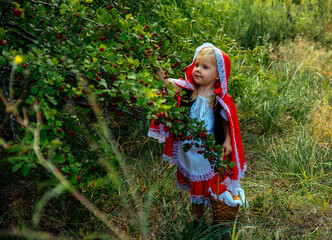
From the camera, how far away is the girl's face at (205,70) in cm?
245

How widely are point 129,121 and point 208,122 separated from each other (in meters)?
1.67

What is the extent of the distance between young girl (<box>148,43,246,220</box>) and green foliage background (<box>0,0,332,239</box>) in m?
0.20

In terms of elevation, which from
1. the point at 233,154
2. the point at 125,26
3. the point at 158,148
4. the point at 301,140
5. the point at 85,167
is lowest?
the point at 158,148

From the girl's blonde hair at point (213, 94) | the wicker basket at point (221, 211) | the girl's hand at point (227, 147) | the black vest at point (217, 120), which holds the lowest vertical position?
the wicker basket at point (221, 211)

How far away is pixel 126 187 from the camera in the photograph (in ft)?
9.82

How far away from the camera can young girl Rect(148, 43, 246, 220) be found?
246 cm

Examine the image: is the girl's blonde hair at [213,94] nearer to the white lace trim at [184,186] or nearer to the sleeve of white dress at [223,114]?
the sleeve of white dress at [223,114]

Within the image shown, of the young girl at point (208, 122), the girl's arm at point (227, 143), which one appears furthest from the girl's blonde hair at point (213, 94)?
the girl's arm at point (227, 143)

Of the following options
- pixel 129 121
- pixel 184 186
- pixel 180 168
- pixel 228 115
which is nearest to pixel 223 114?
pixel 228 115

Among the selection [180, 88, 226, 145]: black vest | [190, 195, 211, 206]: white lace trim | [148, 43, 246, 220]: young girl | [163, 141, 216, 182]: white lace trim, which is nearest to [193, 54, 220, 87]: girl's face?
[148, 43, 246, 220]: young girl

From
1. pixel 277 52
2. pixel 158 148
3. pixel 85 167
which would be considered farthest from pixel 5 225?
pixel 277 52

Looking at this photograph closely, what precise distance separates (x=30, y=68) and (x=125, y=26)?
53 cm

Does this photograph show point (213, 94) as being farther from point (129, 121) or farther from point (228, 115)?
point (129, 121)

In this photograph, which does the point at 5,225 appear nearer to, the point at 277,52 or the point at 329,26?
the point at 277,52
